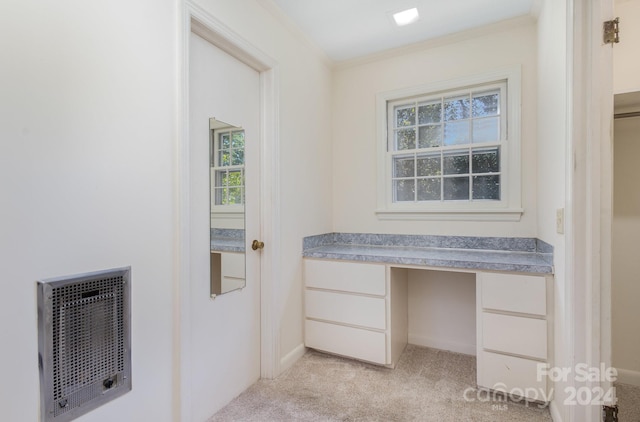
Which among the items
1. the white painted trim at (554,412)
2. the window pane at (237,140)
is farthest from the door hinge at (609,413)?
the window pane at (237,140)

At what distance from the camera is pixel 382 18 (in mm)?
2350

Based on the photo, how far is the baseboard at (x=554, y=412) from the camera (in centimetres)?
165

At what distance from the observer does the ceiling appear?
2.20 metres

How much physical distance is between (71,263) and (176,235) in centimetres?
44

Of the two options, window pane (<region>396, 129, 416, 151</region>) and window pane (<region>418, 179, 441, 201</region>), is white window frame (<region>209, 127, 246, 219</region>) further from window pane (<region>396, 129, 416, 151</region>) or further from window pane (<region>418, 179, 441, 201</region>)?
window pane (<region>418, 179, 441, 201</region>)

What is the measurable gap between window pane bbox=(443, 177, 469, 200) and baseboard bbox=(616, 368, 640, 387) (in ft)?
5.01

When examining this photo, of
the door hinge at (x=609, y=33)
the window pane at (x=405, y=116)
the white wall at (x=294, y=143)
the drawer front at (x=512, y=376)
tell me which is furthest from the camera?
the window pane at (x=405, y=116)

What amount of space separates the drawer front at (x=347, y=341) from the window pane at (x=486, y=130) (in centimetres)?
183

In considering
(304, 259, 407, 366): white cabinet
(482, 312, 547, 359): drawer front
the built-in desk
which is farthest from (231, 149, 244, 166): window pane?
(482, 312, 547, 359): drawer front

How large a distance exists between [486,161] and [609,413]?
1831 mm

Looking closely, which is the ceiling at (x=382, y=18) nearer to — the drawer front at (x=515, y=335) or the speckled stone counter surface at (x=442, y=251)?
the speckled stone counter surface at (x=442, y=251)

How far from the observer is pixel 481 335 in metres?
2.00

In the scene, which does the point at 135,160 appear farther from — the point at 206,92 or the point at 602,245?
the point at 602,245

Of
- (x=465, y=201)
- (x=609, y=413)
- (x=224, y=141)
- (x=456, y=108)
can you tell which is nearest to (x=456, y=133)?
(x=456, y=108)
